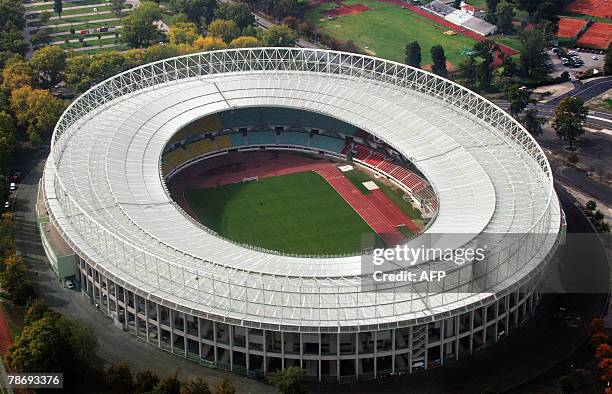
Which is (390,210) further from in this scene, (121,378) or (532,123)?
(121,378)

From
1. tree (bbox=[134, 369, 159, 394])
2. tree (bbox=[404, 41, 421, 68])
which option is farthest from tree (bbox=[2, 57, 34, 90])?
tree (bbox=[134, 369, 159, 394])

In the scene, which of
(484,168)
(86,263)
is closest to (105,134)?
(86,263)

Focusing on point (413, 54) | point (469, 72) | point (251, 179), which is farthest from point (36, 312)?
point (469, 72)

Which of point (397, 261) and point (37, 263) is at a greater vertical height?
point (397, 261)

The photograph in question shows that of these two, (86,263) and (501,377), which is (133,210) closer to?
(86,263)

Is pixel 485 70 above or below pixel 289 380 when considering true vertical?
above

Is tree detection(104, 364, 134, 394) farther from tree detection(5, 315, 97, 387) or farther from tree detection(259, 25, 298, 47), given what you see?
tree detection(259, 25, 298, 47)

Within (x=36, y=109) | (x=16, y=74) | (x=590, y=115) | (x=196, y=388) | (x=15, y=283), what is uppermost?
(x=16, y=74)
